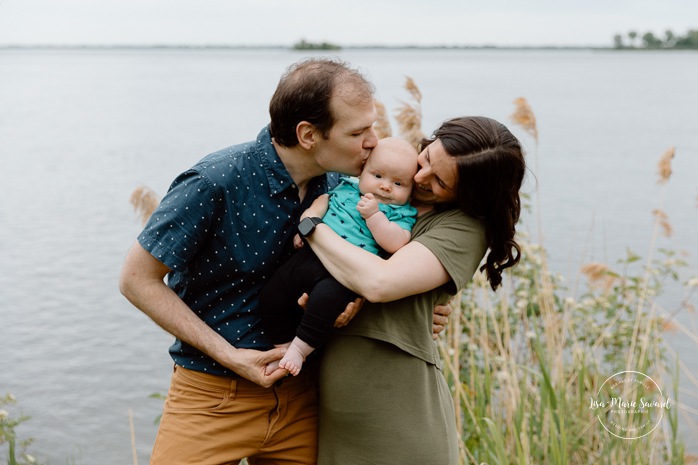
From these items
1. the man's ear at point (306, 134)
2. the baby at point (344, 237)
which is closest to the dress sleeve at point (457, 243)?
the baby at point (344, 237)

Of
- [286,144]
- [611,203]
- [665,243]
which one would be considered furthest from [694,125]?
[286,144]

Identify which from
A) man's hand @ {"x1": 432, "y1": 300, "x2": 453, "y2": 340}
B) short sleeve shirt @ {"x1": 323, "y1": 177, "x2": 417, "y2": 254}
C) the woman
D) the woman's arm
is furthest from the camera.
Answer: man's hand @ {"x1": 432, "y1": 300, "x2": 453, "y2": 340}

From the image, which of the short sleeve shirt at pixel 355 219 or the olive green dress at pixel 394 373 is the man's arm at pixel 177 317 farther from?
the short sleeve shirt at pixel 355 219

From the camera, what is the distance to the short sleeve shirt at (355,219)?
2.57m

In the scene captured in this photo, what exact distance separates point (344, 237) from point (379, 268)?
0.24m

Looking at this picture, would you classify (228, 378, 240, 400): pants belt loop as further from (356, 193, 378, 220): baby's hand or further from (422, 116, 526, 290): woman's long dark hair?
(422, 116, 526, 290): woman's long dark hair

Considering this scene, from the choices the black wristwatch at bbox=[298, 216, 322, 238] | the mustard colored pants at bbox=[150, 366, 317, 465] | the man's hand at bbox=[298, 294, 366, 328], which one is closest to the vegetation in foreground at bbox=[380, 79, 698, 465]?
the mustard colored pants at bbox=[150, 366, 317, 465]

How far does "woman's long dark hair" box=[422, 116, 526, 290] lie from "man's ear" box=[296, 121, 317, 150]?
400 mm

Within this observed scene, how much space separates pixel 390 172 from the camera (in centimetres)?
255

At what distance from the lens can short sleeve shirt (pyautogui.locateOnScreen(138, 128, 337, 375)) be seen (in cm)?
244

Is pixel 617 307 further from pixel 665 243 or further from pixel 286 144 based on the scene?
pixel 665 243

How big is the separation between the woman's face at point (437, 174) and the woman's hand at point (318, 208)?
0.98ft

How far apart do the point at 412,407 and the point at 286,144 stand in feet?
3.05

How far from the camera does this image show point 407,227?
8.54 feet
